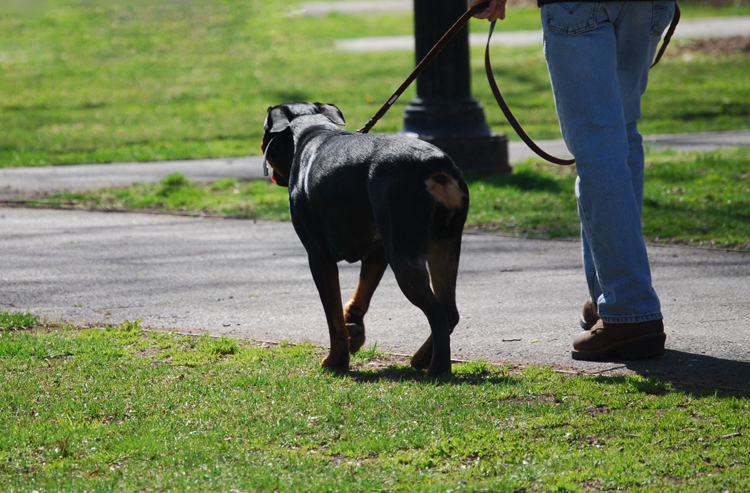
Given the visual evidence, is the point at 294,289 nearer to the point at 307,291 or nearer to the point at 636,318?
the point at 307,291

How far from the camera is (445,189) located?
3.88 m

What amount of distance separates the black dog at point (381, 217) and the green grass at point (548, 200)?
3.22 m

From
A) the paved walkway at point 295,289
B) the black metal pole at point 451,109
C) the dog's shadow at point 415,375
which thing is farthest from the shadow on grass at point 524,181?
the dog's shadow at point 415,375

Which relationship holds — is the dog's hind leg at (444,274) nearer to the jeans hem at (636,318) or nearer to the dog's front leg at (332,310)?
the dog's front leg at (332,310)

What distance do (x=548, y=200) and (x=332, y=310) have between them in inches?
172

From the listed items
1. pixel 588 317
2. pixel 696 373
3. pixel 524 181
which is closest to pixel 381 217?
pixel 588 317

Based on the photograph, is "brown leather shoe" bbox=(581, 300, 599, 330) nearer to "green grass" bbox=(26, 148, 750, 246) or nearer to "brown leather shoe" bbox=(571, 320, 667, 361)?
"brown leather shoe" bbox=(571, 320, 667, 361)

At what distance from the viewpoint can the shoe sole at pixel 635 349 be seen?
424 centimetres

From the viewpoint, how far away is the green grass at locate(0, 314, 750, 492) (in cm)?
300

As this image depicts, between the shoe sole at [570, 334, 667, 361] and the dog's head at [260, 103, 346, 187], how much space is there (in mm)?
1751

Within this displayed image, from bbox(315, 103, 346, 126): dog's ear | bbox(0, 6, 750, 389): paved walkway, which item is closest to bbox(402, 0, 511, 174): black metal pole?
bbox(0, 6, 750, 389): paved walkway

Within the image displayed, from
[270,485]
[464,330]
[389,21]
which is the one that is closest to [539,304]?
[464,330]

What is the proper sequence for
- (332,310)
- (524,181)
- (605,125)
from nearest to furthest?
1. (605,125)
2. (332,310)
3. (524,181)

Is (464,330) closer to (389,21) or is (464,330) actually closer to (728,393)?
(728,393)
